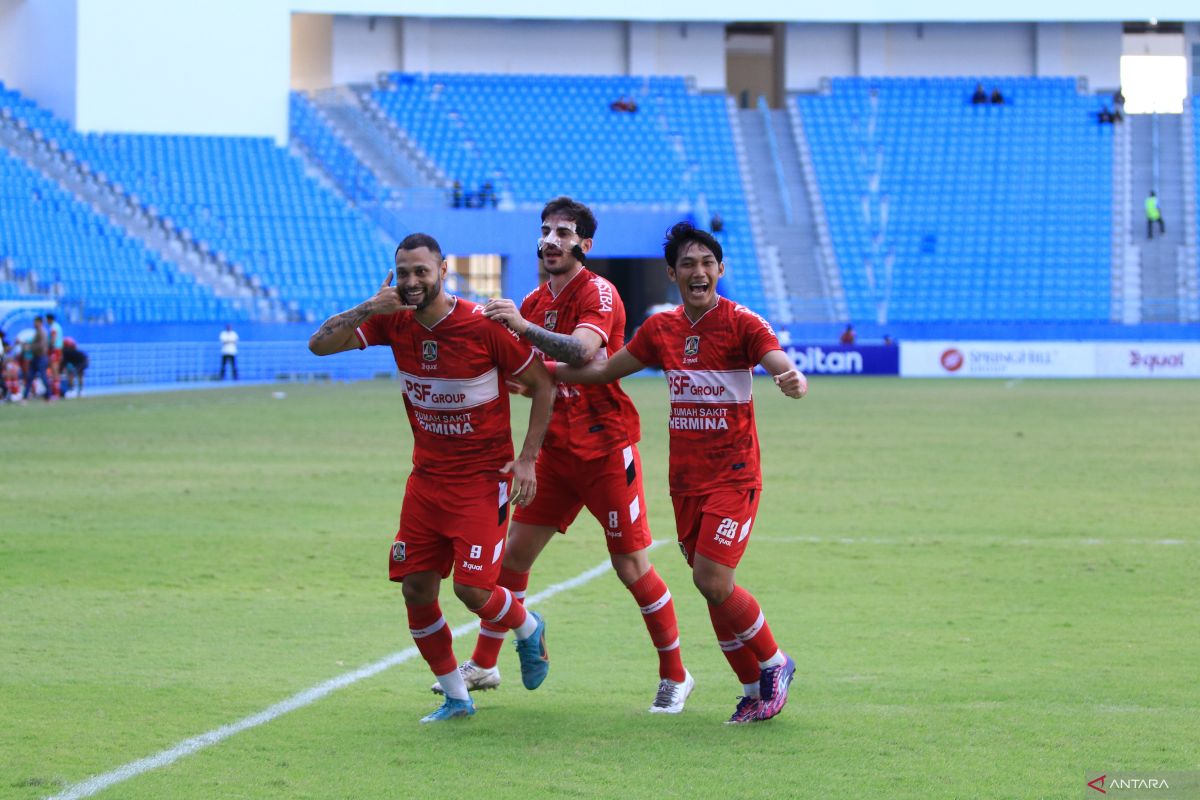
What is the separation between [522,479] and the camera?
722 centimetres

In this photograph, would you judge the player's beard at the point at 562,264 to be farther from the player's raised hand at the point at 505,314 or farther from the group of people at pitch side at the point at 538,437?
the player's raised hand at the point at 505,314

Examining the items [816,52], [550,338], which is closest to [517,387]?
[550,338]

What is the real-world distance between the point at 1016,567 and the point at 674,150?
44.6m

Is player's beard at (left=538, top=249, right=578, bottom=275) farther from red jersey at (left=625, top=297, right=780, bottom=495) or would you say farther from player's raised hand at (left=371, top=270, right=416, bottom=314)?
player's raised hand at (left=371, top=270, right=416, bottom=314)

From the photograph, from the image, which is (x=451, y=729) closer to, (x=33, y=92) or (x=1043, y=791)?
(x=1043, y=791)

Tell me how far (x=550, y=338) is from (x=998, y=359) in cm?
4187

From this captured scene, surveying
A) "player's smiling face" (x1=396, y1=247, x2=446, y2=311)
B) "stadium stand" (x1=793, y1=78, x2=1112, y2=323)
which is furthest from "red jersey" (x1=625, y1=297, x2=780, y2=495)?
"stadium stand" (x1=793, y1=78, x2=1112, y2=323)

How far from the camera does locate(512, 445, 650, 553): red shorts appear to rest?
25.4 feet

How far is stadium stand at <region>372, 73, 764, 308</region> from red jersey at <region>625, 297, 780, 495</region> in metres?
43.5

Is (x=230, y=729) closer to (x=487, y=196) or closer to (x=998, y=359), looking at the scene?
(x=487, y=196)

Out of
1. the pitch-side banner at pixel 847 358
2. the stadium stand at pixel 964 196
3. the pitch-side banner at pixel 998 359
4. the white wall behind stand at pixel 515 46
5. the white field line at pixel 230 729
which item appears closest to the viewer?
the white field line at pixel 230 729

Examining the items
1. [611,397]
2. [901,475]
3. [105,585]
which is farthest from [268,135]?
[611,397]

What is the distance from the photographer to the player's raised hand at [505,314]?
706cm

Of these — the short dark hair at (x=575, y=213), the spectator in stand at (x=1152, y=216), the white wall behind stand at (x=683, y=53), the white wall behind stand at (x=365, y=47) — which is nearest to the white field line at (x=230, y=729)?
the short dark hair at (x=575, y=213)
